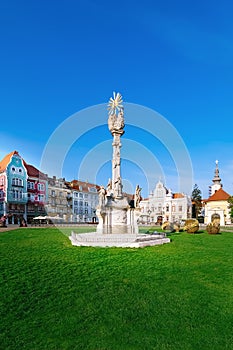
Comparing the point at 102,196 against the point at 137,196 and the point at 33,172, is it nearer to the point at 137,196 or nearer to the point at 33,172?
the point at 137,196

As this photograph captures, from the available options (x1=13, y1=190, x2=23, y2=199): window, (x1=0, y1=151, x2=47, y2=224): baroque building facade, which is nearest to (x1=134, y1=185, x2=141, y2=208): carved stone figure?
(x1=0, y1=151, x2=47, y2=224): baroque building facade

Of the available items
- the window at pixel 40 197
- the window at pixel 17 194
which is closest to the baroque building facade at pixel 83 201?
the window at pixel 40 197

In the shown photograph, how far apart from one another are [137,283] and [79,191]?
62.3m

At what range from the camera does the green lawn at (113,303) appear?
5719 mm

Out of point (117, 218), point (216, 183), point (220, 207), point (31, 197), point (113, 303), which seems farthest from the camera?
point (216, 183)

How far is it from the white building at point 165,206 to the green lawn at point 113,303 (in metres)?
60.4

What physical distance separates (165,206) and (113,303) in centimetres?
7033

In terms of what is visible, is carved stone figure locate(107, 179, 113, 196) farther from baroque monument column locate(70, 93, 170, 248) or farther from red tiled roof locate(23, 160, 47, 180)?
red tiled roof locate(23, 160, 47, 180)

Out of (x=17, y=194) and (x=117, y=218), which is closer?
(x=117, y=218)

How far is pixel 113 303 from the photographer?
745 cm

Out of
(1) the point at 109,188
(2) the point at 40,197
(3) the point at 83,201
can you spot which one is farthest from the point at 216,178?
(1) the point at 109,188

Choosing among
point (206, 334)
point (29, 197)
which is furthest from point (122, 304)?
point (29, 197)

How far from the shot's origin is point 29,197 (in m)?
55.9

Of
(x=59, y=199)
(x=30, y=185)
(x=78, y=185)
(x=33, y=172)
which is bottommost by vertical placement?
(x=59, y=199)
